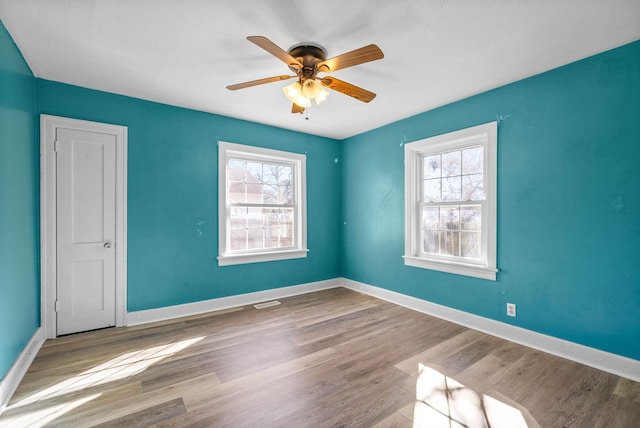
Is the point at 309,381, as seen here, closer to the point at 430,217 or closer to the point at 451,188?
the point at 430,217

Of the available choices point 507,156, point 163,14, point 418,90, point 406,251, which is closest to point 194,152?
point 163,14

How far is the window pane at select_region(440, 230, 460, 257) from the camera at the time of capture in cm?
345

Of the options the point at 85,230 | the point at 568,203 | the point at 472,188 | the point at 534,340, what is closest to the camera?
the point at 568,203

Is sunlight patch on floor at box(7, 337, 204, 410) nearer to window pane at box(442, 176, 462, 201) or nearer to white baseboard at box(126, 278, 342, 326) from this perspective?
white baseboard at box(126, 278, 342, 326)

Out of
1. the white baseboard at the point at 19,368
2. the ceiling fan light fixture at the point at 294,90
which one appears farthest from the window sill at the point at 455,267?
the white baseboard at the point at 19,368

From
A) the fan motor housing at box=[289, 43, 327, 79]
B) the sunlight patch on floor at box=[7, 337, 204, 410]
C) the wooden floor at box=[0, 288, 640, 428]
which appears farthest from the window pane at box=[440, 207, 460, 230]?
the sunlight patch on floor at box=[7, 337, 204, 410]

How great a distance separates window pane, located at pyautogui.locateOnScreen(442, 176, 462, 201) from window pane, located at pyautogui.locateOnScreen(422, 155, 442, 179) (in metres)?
0.14

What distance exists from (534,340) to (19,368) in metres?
4.31

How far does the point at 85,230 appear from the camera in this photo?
2.97 m

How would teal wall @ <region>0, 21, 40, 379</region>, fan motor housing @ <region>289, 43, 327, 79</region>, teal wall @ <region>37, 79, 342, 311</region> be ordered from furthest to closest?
teal wall @ <region>37, 79, 342, 311</region>
fan motor housing @ <region>289, 43, 327, 79</region>
teal wall @ <region>0, 21, 40, 379</region>

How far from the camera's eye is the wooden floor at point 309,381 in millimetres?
1778

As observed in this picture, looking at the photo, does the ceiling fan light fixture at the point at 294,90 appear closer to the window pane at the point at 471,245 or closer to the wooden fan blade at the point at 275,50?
the wooden fan blade at the point at 275,50

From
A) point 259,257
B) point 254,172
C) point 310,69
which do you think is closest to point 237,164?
point 254,172

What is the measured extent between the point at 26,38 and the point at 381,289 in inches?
177
